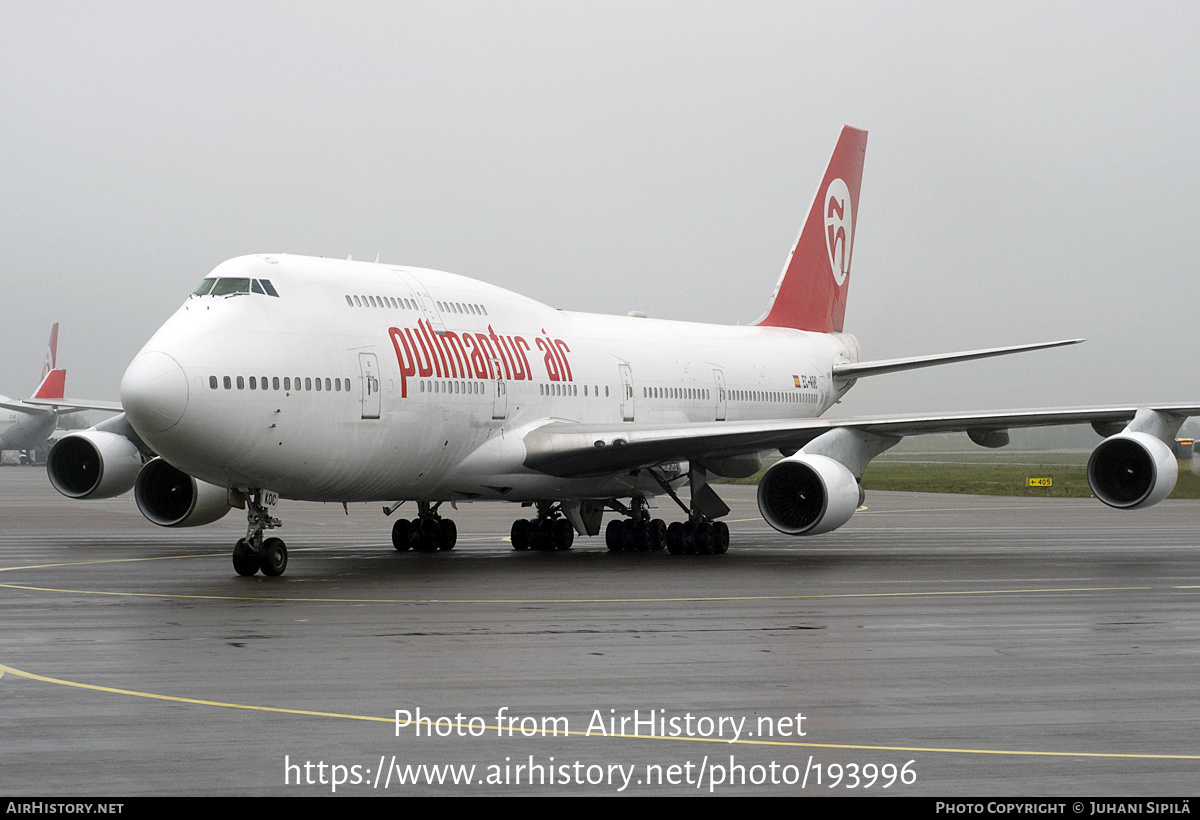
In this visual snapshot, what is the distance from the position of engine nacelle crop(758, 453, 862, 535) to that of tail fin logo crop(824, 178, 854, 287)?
13580mm

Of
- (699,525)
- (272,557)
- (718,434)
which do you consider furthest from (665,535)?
(272,557)

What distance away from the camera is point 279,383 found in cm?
1798

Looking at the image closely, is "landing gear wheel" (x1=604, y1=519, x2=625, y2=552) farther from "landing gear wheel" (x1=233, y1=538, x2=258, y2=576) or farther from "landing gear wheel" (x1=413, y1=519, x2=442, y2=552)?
"landing gear wheel" (x1=233, y1=538, x2=258, y2=576)

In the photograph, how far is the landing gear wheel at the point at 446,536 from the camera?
2412 cm

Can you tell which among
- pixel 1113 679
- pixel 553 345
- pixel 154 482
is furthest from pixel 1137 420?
pixel 154 482

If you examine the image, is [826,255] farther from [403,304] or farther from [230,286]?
[230,286]

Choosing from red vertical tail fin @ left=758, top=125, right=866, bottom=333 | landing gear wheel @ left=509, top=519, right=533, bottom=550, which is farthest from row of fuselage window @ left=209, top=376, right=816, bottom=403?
red vertical tail fin @ left=758, top=125, right=866, bottom=333

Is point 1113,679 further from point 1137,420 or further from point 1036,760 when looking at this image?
point 1137,420

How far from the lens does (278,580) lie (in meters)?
17.7

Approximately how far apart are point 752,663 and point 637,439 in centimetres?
1149

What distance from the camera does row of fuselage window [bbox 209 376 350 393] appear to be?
17312 millimetres

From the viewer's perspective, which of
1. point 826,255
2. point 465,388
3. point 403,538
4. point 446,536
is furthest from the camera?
point 826,255

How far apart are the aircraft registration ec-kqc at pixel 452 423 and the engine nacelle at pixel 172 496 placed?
0.03 meters

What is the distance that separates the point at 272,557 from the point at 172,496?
4.84 meters
